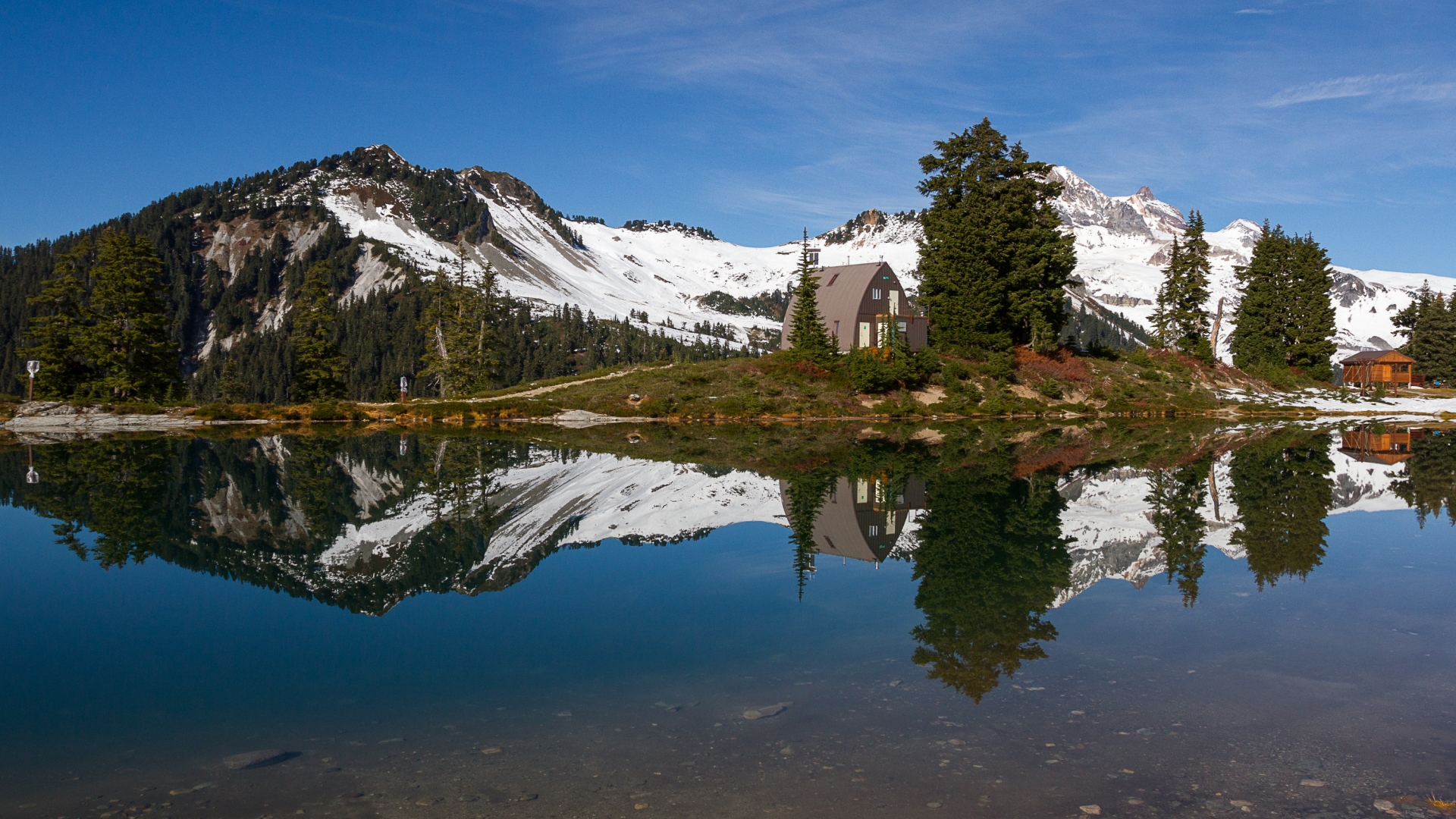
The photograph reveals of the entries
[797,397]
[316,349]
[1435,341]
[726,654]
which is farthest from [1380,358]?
[726,654]

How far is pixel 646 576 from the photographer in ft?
40.9

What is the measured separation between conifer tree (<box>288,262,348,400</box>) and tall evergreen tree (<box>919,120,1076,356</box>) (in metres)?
42.9

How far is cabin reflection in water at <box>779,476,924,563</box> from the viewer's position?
14.1 m

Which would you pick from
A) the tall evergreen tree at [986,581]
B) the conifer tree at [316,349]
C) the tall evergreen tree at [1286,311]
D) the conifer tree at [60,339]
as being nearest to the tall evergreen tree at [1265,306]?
the tall evergreen tree at [1286,311]

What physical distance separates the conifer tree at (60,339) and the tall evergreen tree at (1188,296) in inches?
2989

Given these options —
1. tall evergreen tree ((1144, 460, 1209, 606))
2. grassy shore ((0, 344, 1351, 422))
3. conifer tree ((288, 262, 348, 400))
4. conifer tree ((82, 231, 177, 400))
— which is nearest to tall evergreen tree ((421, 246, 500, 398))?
conifer tree ((288, 262, 348, 400))

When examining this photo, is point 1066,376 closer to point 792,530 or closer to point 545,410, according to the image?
point 545,410

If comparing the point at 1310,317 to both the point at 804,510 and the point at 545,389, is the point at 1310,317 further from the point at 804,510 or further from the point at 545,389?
the point at 804,510

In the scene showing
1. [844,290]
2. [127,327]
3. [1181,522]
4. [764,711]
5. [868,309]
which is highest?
[844,290]

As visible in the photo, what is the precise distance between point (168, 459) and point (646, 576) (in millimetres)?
21856

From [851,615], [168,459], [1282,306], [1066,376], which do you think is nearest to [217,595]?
Result: [851,615]

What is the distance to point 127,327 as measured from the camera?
54.1 metres

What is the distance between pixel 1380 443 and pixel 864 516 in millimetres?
31101

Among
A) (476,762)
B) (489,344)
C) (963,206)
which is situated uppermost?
(963,206)
